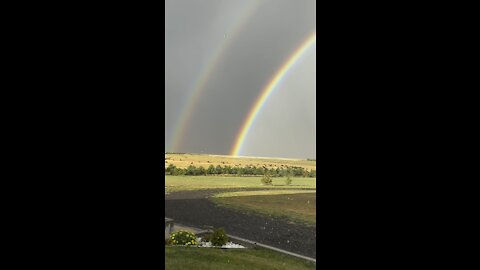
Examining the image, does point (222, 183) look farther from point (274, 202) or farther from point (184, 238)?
point (184, 238)

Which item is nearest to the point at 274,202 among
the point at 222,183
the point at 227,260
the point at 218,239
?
the point at 222,183

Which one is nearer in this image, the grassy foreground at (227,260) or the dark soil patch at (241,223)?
the grassy foreground at (227,260)

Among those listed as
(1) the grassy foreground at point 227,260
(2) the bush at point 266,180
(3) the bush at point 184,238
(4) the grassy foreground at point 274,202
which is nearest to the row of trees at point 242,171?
(2) the bush at point 266,180

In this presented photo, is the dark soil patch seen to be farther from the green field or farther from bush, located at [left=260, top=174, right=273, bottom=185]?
bush, located at [left=260, top=174, right=273, bottom=185]

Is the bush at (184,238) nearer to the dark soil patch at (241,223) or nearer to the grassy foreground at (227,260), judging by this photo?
the grassy foreground at (227,260)

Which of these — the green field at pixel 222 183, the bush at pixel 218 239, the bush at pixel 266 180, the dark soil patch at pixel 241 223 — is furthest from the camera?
the bush at pixel 266 180

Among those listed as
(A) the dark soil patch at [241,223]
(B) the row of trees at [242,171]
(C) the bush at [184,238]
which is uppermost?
(B) the row of trees at [242,171]
